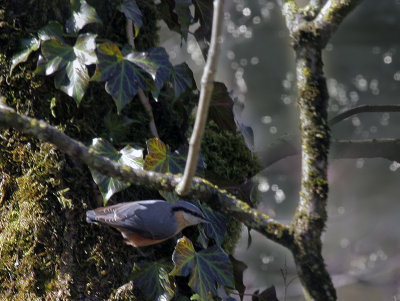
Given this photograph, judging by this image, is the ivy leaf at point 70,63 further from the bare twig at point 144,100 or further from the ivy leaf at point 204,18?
the ivy leaf at point 204,18

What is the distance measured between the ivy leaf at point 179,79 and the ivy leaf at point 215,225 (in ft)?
1.09

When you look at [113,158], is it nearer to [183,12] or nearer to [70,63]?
[70,63]

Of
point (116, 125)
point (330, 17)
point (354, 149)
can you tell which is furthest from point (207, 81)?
point (354, 149)

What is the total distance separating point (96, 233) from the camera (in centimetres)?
153

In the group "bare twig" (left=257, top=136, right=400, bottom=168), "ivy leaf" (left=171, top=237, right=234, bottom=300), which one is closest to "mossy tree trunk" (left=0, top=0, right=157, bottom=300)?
"ivy leaf" (left=171, top=237, right=234, bottom=300)

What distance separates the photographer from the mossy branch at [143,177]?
1188 mm

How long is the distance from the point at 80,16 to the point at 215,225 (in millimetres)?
683

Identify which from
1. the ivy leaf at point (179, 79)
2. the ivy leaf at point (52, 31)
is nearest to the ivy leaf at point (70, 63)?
the ivy leaf at point (52, 31)

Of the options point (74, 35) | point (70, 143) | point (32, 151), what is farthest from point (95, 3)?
point (70, 143)

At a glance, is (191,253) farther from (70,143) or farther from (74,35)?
(74,35)

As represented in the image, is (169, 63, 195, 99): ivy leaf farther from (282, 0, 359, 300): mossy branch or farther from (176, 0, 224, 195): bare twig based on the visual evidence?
(176, 0, 224, 195): bare twig

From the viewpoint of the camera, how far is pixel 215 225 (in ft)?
5.49

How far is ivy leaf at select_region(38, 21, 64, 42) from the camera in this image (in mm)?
1568

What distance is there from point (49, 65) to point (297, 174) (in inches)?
120
